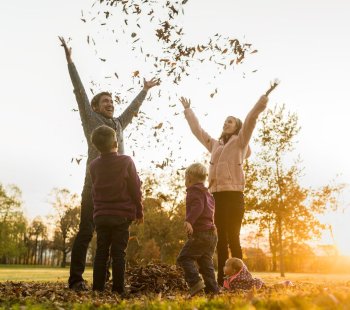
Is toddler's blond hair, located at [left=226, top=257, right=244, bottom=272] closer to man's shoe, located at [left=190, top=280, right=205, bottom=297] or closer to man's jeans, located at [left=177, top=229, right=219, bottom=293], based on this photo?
man's jeans, located at [left=177, top=229, right=219, bottom=293]

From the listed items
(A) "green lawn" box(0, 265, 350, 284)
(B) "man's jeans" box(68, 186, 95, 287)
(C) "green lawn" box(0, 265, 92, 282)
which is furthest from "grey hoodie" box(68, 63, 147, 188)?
(C) "green lawn" box(0, 265, 92, 282)

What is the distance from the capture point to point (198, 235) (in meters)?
5.86

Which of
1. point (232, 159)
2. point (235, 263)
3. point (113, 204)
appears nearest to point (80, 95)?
point (113, 204)

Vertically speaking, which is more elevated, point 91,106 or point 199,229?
point 91,106

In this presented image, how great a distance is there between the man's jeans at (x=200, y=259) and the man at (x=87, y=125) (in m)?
1.47

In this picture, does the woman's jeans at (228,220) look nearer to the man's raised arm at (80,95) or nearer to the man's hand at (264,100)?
the man's hand at (264,100)

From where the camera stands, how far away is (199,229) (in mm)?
5875

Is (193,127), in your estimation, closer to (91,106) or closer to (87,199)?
(91,106)

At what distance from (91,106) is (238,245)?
3.34 meters

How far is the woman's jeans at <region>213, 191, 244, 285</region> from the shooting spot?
6.64 metres

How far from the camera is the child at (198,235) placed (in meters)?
5.70

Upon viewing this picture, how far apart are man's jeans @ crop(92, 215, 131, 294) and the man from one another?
669 mm

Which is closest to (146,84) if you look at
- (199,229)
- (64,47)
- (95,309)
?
(64,47)

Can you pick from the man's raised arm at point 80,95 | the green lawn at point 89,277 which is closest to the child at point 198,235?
the man's raised arm at point 80,95
